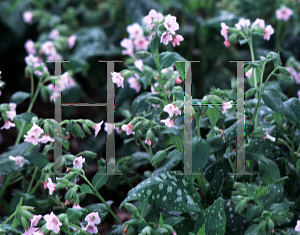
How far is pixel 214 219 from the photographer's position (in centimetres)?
85

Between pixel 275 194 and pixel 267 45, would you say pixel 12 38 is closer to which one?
pixel 267 45

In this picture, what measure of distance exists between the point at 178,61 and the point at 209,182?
337mm

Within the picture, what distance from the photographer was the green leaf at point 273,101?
2.98ft

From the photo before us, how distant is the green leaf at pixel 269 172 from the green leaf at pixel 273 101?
13 centimetres

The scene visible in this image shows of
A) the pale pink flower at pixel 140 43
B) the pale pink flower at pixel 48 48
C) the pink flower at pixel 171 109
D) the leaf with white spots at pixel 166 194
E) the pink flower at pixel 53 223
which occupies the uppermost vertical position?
the pale pink flower at pixel 48 48

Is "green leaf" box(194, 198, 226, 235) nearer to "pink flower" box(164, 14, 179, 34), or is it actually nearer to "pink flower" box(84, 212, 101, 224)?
"pink flower" box(84, 212, 101, 224)

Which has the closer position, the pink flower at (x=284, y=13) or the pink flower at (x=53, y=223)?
the pink flower at (x=53, y=223)

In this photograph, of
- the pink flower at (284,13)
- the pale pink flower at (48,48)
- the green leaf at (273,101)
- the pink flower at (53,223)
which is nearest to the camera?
the pink flower at (53,223)

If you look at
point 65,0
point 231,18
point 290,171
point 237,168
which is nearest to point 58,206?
point 237,168

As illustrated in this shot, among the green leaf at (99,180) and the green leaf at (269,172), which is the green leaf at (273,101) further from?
the green leaf at (99,180)

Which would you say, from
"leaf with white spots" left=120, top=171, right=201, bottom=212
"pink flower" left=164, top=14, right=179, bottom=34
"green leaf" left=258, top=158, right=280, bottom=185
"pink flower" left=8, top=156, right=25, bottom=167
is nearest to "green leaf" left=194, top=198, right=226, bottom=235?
"leaf with white spots" left=120, top=171, right=201, bottom=212

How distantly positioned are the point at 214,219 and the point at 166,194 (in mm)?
121

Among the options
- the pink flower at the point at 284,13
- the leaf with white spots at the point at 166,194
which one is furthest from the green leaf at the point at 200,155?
the pink flower at the point at 284,13

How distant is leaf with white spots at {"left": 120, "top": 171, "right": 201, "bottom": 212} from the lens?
2.85 ft
